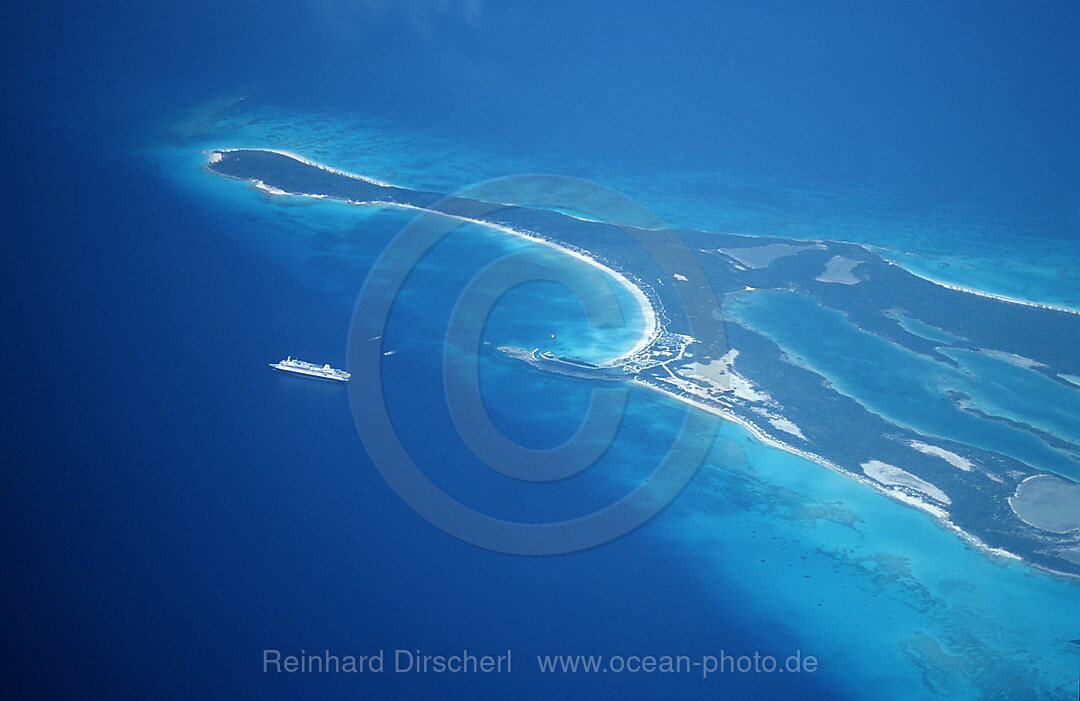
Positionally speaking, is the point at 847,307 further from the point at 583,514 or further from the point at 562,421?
the point at 583,514

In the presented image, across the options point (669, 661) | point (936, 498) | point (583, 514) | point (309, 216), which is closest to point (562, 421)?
point (583, 514)

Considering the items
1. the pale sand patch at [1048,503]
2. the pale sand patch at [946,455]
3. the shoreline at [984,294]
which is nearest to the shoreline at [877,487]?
the pale sand patch at [1048,503]

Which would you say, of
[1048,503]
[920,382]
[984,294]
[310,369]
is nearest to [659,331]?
[920,382]

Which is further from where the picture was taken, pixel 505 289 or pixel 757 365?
pixel 505 289

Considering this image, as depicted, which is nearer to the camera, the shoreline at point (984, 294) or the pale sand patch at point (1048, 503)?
the pale sand patch at point (1048, 503)

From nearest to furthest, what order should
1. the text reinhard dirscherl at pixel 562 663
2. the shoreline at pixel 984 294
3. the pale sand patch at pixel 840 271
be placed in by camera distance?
1. the text reinhard dirscherl at pixel 562 663
2. the shoreline at pixel 984 294
3. the pale sand patch at pixel 840 271

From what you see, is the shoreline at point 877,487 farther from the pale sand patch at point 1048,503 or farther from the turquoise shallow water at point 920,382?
A: the turquoise shallow water at point 920,382

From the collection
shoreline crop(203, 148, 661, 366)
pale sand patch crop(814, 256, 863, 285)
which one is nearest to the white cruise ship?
shoreline crop(203, 148, 661, 366)
